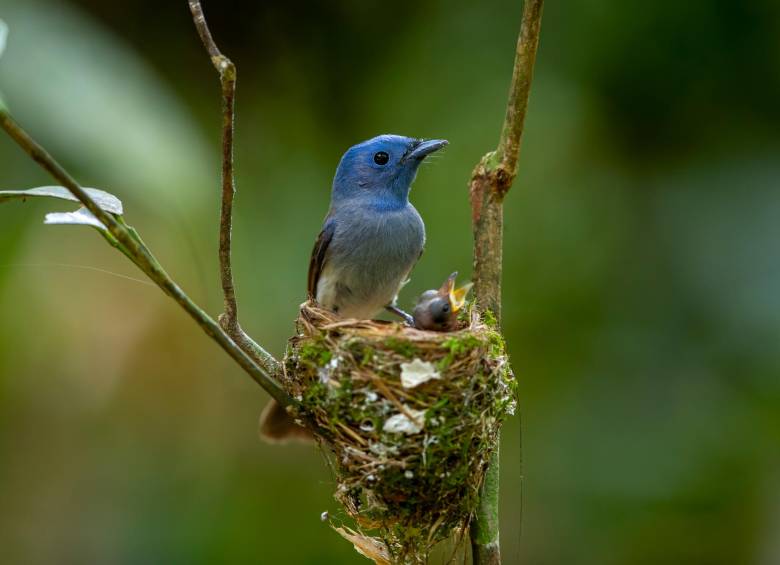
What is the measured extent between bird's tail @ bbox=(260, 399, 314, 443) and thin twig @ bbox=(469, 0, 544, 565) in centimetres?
86

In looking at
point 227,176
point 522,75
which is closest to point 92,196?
point 227,176

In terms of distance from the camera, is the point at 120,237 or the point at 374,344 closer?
the point at 120,237

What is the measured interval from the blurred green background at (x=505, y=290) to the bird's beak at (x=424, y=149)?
0.83 meters

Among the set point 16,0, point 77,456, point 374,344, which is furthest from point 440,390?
point 77,456

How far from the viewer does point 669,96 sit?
15.9 ft

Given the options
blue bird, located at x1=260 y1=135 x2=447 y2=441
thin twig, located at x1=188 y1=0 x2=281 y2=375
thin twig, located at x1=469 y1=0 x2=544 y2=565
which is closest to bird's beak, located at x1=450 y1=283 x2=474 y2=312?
thin twig, located at x1=469 y1=0 x2=544 y2=565

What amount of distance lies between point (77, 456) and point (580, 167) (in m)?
3.01

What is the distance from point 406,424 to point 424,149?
1727 millimetres

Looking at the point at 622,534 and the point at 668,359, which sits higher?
the point at 668,359

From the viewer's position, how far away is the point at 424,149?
4066 millimetres

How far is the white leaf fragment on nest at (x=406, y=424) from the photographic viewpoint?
8.68ft

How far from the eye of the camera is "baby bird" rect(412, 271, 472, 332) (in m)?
3.36

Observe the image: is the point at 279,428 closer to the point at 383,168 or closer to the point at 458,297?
the point at 458,297

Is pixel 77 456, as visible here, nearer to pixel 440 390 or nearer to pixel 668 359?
pixel 440 390
